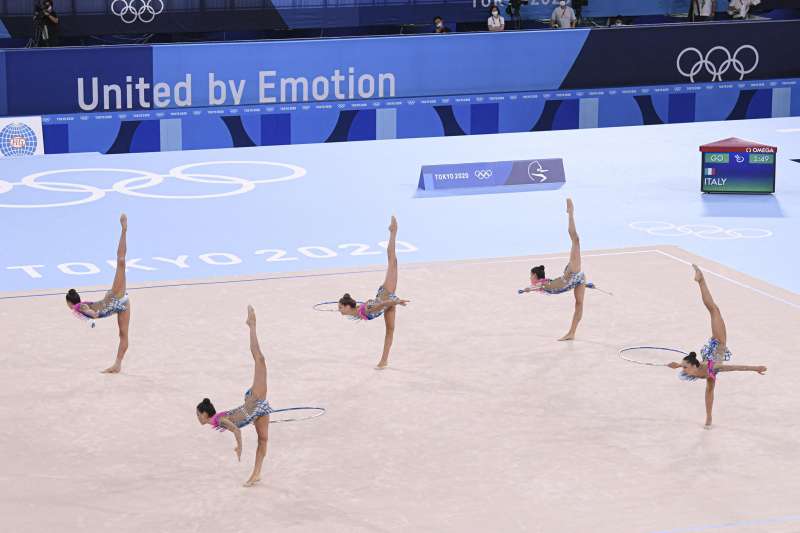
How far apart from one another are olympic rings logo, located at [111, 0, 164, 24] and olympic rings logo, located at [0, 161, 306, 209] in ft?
13.2

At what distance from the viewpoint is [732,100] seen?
27.9 metres

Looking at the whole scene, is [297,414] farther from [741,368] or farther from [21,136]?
[21,136]

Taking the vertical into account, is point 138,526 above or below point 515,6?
below

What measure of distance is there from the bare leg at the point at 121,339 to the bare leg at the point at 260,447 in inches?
115

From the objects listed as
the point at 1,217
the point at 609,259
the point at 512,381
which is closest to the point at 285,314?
the point at 512,381

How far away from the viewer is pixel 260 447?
398 inches

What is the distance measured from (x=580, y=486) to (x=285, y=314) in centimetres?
536

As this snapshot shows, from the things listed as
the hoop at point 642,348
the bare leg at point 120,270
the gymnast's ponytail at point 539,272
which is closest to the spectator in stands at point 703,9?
the hoop at point 642,348

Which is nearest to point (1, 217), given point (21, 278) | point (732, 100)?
point (21, 278)

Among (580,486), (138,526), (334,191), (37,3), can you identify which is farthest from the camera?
(37,3)

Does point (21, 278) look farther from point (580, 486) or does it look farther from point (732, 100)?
point (732, 100)

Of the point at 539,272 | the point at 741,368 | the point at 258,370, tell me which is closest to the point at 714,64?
the point at 539,272

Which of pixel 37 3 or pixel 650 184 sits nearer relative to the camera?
pixel 650 184

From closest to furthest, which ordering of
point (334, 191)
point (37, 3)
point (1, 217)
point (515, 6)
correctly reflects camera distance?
point (1, 217)
point (334, 191)
point (37, 3)
point (515, 6)
